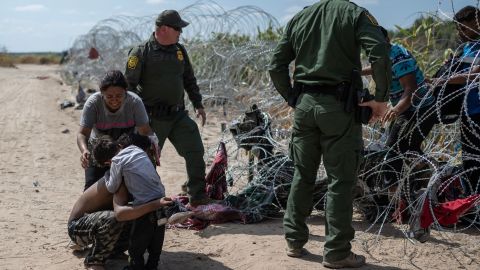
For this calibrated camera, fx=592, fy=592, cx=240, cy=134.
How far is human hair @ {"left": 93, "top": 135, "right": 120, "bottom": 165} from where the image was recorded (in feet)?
11.8

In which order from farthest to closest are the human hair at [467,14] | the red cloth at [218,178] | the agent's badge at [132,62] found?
1. the red cloth at [218,178]
2. the agent's badge at [132,62]
3. the human hair at [467,14]

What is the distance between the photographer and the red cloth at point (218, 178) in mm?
5168

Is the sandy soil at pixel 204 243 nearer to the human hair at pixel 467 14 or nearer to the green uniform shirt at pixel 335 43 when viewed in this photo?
the green uniform shirt at pixel 335 43

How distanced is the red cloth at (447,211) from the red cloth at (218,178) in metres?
1.89

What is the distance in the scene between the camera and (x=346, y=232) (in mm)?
3508

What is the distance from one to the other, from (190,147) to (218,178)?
15.8 inches

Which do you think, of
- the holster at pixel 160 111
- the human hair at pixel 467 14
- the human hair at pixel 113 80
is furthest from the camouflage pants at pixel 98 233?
the human hair at pixel 467 14

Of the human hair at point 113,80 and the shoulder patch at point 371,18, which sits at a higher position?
the shoulder patch at point 371,18

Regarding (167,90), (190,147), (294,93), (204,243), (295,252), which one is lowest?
(204,243)

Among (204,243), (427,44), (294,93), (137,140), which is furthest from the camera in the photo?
(427,44)

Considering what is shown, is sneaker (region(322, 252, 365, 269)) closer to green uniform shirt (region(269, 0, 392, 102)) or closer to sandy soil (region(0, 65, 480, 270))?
sandy soil (region(0, 65, 480, 270))

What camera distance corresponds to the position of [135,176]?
11.5 ft

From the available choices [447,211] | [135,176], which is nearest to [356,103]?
[447,211]

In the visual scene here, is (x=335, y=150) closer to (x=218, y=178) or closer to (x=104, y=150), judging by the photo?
(x=104, y=150)
